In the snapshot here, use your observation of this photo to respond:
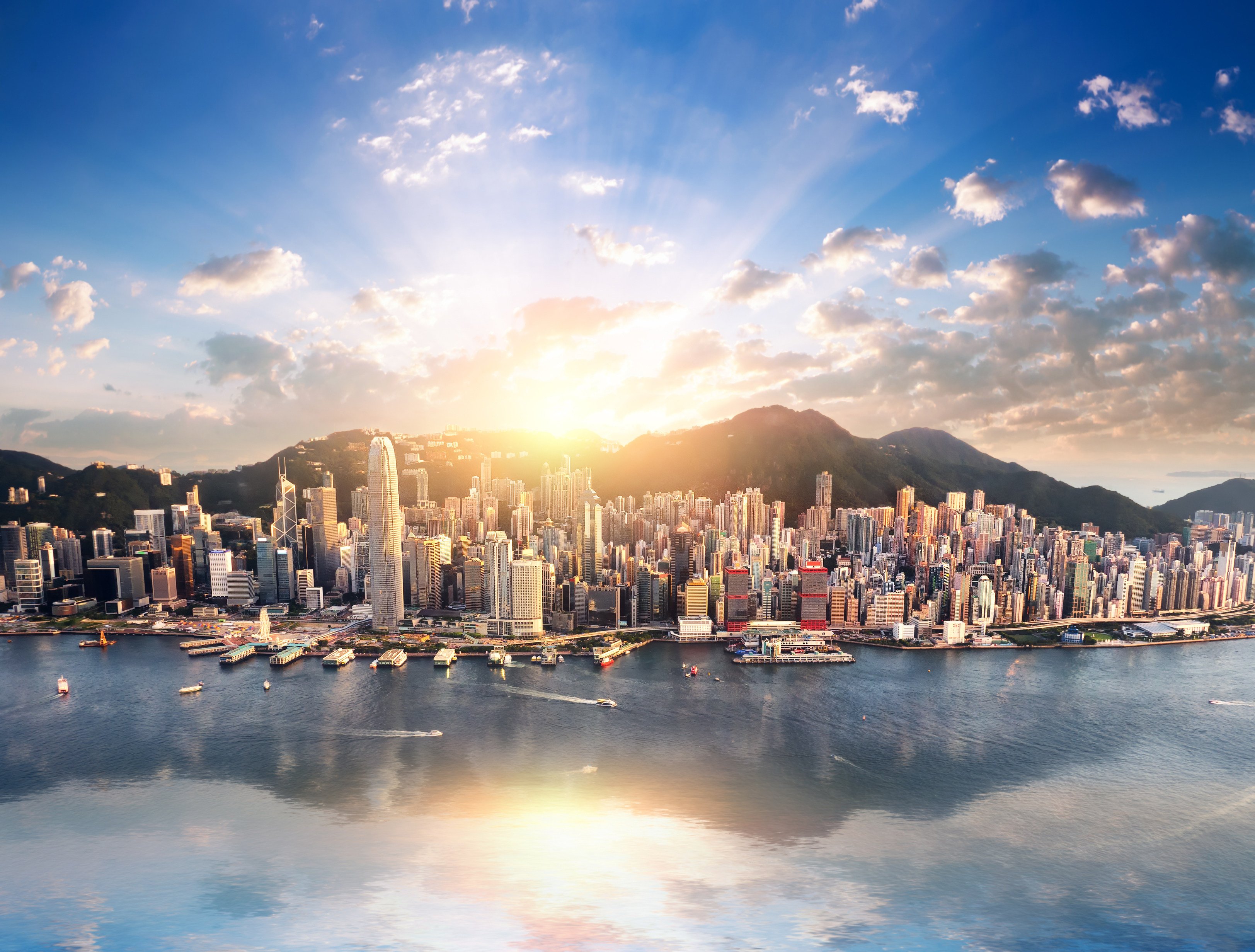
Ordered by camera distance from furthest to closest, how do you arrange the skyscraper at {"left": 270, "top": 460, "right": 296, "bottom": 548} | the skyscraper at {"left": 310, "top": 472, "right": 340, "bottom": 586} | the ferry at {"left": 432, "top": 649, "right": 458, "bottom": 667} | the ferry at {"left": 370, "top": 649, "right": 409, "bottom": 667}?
1. the skyscraper at {"left": 310, "top": 472, "right": 340, "bottom": 586}
2. the skyscraper at {"left": 270, "top": 460, "right": 296, "bottom": 548}
3. the ferry at {"left": 432, "top": 649, "right": 458, "bottom": 667}
4. the ferry at {"left": 370, "top": 649, "right": 409, "bottom": 667}

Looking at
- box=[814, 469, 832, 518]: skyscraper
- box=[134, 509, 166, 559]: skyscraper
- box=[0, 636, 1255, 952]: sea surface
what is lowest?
box=[0, 636, 1255, 952]: sea surface

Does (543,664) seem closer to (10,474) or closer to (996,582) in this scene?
(996,582)

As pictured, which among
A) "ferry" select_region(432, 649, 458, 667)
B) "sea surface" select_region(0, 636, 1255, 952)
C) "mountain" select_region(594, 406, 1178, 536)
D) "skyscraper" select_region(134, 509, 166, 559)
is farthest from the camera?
"mountain" select_region(594, 406, 1178, 536)

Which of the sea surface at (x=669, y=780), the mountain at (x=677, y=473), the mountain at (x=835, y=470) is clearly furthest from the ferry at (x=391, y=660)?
the mountain at (x=835, y=470)

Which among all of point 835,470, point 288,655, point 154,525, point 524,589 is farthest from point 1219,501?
point 154,525

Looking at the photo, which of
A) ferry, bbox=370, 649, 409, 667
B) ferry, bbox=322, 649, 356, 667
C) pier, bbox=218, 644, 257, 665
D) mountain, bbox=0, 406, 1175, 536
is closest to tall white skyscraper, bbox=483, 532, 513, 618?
ferry, bbox=370, 649, 409, 667

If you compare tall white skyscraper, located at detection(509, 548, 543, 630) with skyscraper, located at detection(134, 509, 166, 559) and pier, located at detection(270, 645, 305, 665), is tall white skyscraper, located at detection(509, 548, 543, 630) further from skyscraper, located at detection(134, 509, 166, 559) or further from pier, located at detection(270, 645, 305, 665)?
skyscraper, located at detection(134, 509, 166, 559)

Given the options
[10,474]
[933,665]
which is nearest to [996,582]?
[933,665]
